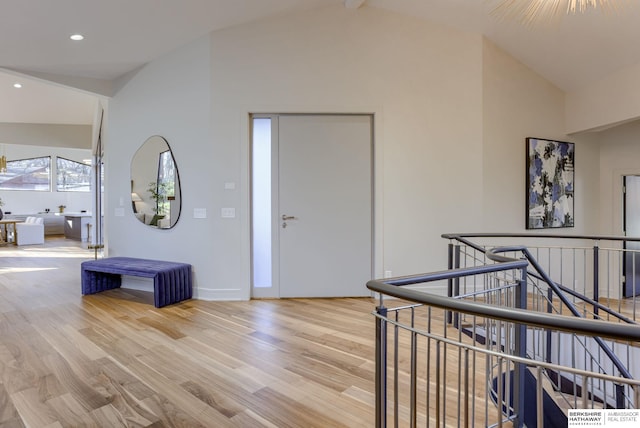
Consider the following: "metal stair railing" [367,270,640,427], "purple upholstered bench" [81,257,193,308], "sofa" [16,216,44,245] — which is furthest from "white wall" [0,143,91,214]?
"metal stair railing" [367,270,640,427]

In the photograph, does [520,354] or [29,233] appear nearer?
[520,354]

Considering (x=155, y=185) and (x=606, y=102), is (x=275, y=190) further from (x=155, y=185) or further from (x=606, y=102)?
(x=606, y=102)

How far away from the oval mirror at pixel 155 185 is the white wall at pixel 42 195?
8077mm

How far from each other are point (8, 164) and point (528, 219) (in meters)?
14.0

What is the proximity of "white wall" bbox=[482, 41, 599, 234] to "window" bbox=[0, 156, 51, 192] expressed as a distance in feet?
43.8

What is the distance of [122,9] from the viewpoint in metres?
3.61

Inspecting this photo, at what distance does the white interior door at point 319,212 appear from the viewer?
171 inches

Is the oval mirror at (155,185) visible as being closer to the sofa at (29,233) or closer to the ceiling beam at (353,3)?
the ceiling beam at (353,3)

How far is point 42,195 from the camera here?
1174 centimetres

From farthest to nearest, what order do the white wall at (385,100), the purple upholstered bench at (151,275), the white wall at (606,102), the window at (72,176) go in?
1. the window at (72,176)
2. the white wall at (606,102)
3. the white wall at (385,100)
4. the purple upholstered bench at (151,275)

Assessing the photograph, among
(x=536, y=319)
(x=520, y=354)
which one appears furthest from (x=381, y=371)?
(x=520, y=354)

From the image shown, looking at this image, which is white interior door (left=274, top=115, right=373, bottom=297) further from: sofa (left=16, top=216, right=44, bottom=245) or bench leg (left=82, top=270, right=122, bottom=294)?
sofa (left=16, top=216, right=44, bottom=245)

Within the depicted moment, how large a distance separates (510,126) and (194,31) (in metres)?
4.19

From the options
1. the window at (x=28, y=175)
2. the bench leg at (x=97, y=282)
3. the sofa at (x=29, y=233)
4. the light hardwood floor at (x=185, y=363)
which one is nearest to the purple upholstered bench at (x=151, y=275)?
the bench leg at (x=97, y=282)
